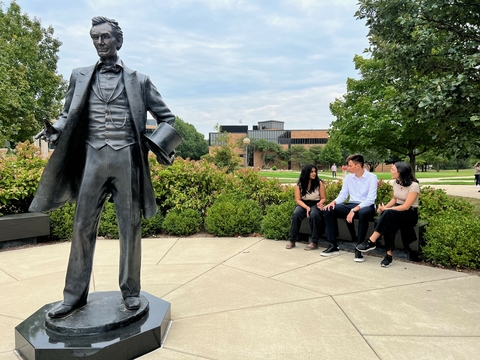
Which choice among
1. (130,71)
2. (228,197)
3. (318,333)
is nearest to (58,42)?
(228,197)

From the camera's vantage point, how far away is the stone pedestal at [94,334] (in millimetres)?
2346

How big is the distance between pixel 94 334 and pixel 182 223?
4438mm

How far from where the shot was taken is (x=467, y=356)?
256 centimetres

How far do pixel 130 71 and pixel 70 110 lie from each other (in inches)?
23.2

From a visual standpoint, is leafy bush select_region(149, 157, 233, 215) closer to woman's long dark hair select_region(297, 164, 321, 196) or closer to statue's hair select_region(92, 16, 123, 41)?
woman's long dark hair select_region(297, 164, 321, 196)

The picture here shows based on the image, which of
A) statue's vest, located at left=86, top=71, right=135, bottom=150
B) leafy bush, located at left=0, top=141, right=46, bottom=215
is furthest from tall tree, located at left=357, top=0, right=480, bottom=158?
leafy bush, located at left=0, top=141, right=46, bottom=215

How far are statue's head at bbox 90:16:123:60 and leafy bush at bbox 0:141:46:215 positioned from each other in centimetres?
461

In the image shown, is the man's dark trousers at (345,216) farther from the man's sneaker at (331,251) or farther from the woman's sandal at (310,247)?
the woman's sandal at (310,247)

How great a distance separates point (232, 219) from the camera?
6.79 m

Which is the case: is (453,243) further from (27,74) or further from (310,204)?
(27,74)

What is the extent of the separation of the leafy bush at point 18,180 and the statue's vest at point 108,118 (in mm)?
4440

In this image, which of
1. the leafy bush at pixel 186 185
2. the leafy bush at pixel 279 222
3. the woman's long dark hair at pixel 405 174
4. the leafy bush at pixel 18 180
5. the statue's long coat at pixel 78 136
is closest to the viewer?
the statue's long coat at pixel 78 136

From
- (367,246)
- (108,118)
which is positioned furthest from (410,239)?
(108,118)

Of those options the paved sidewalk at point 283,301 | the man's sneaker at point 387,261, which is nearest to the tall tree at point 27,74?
the paved sidewalk at point 283,301
